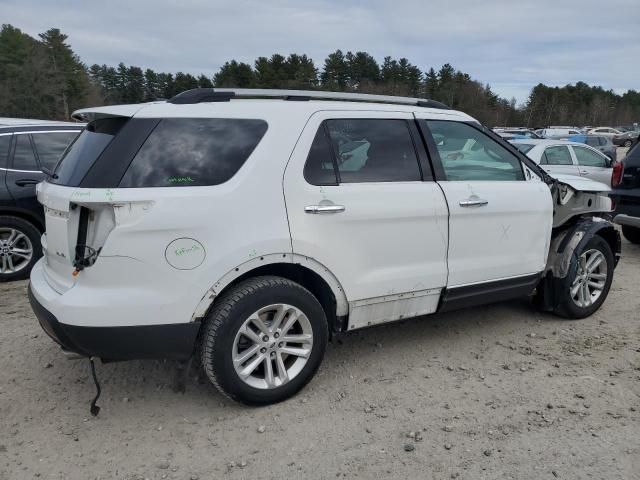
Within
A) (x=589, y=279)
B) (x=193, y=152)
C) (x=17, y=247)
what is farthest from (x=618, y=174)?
(x=17, y=247)

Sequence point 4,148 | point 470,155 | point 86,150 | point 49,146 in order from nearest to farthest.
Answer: point 86,150 → point 470,155 → point 4,148 → point 49,146

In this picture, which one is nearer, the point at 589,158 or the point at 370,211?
the point at 370,211

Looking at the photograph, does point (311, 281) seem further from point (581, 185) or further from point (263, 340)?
point (581, 185)

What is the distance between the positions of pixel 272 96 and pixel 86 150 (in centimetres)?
120

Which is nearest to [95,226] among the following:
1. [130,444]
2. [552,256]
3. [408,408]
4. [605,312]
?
[130,444]

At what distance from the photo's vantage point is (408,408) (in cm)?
323

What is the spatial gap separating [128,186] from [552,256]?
3.65m

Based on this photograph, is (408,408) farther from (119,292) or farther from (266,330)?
(119,292)

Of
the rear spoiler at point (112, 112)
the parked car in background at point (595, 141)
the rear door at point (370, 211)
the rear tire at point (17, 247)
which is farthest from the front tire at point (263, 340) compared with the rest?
the parked car in background at point (595, 141)

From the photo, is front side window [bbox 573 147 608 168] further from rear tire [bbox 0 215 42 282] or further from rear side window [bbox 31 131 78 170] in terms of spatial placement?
rear tire [bbox 0 215 42 282]

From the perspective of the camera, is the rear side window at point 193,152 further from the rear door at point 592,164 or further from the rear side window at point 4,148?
the rear door at point 592,164

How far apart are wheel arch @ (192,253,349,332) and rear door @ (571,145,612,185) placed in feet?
31.6

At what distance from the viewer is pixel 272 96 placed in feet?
11.1

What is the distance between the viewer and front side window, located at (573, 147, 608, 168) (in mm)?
11266
